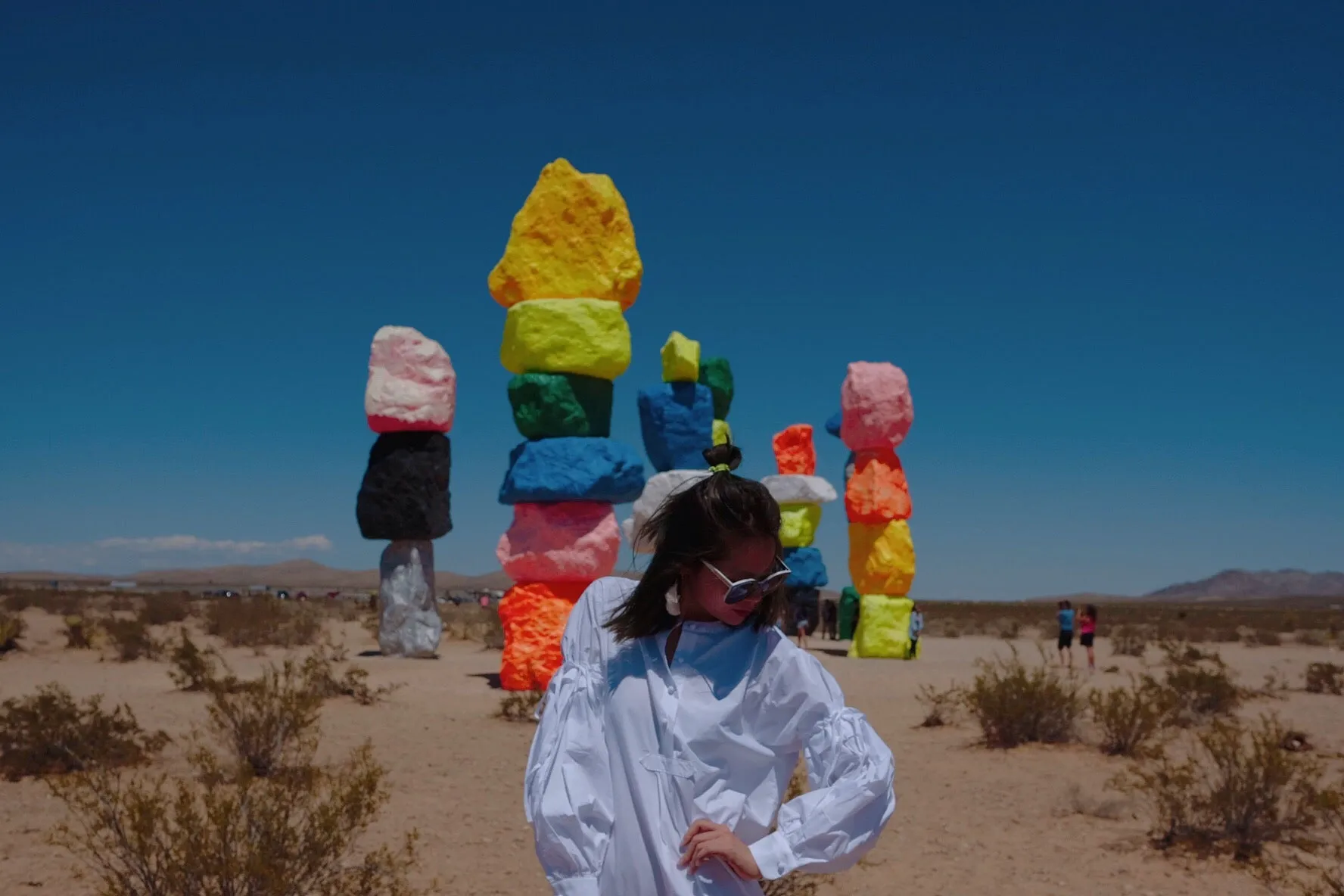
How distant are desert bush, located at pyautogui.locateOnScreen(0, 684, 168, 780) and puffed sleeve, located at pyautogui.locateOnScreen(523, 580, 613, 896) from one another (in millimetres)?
6949

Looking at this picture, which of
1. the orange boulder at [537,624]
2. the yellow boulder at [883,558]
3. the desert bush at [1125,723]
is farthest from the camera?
the yellow boulder at [883,558]

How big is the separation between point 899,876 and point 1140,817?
2.27 meters

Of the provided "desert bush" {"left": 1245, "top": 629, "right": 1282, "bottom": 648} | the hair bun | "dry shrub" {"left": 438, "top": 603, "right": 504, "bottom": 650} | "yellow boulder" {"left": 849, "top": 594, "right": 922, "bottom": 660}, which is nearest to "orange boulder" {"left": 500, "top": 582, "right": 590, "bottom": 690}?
"dry shrub" {"left": 438, "top": 603, "right": 504, "bottom": 650}

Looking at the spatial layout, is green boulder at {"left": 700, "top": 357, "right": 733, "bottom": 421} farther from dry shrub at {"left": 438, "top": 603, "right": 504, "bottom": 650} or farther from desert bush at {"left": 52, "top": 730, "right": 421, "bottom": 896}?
desert bush at {"left": 52, "top": 730, "right": 421, "bottom": 896}

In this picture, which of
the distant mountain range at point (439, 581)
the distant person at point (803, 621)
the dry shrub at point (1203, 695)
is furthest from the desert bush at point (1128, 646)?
the distant mountain range at point (439, 581)

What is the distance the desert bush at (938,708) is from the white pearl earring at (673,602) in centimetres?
911

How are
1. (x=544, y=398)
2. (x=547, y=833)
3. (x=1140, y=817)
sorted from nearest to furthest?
(x=547, y=833) < (x=1140, y=817) < (x=544, y=398)

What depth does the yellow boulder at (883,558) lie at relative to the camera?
57.4 feet

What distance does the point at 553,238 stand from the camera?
12156 millimetres

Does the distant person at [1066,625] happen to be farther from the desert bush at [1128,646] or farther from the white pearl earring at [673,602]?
the white pearl earring at [673,602]

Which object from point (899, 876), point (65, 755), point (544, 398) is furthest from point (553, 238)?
point (899, 876)

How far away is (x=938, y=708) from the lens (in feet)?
36.4

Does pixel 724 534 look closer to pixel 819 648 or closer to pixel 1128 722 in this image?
pixel 1128 722

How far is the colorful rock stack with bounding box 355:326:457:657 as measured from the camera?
1558 cm
